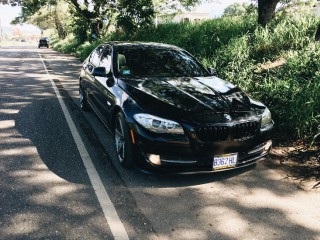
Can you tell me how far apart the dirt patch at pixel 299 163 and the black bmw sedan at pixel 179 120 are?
588 mm

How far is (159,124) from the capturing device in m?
3.46

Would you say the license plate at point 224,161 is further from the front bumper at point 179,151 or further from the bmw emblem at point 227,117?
the bmw emblem at point 227,117

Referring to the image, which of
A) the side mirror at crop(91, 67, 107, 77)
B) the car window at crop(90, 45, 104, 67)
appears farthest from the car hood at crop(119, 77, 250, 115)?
the car window at crop(90, 45, 104, 67)

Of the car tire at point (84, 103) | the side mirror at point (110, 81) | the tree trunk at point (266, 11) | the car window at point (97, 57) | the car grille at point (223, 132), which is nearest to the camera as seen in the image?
the car grille at point (223, 132)

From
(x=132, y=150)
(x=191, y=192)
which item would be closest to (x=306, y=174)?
(x=191, y=192)

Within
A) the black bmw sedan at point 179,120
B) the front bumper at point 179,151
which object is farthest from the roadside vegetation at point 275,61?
the front bumper at point 179,151

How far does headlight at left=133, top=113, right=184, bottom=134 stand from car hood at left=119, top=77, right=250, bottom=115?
102mm

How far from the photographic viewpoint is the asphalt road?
2.91 metres

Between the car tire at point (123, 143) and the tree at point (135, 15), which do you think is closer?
the car tire at point (123, 143)

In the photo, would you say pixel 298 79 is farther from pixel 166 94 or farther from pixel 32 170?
pixel 32 170

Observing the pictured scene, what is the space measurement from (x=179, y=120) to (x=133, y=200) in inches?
40.3

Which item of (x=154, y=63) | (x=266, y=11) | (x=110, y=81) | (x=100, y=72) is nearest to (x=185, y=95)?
(x=154, y=63)

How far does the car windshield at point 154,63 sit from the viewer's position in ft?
15.4

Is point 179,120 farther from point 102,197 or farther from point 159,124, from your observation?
point 102,197
